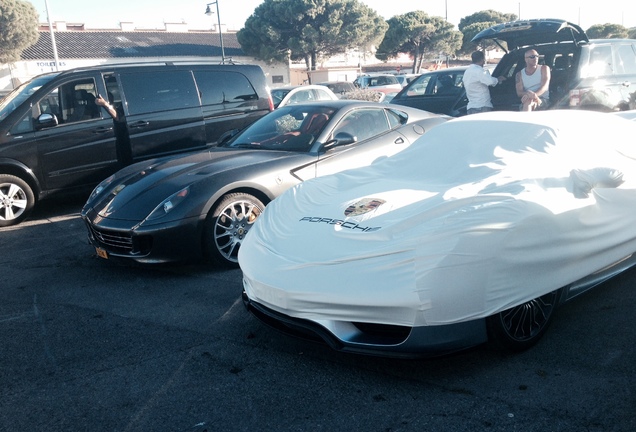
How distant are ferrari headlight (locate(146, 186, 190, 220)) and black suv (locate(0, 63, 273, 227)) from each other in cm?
352

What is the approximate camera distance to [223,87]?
29.5 ft

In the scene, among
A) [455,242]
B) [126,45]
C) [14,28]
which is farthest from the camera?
[126,45]

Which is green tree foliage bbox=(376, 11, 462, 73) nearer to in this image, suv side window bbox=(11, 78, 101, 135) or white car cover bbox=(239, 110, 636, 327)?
suv side window bbox=(11, 78, 101, 135)

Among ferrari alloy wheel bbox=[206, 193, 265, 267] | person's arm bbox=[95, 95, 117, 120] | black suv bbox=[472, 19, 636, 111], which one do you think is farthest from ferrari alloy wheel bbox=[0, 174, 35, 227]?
black suv bbox=[472, 19, 636, 111]

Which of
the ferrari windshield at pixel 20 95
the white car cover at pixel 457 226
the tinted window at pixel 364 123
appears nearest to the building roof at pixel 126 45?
the ferrari windshield at pixel 20 95

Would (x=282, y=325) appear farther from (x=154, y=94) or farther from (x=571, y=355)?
(x=154, y=94)

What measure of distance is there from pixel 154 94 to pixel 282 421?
6628 millimetres

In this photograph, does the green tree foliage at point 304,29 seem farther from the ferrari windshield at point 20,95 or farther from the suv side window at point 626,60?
the ferrari windshield at point 20,95

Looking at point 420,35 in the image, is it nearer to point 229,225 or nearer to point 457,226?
point 229,225

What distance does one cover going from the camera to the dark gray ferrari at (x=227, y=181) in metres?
5.06

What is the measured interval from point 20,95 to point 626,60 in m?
8.84

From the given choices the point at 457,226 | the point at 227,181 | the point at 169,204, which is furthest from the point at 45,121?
the point at 457,226

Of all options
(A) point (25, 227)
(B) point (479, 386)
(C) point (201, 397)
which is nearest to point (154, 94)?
(A) point (25, 227)

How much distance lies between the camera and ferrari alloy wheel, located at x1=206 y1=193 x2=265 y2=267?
5230 mm
